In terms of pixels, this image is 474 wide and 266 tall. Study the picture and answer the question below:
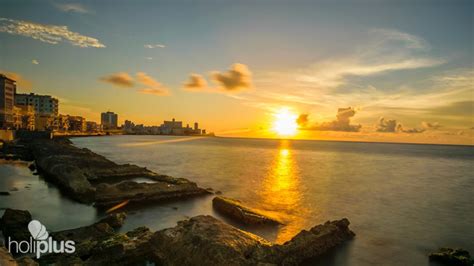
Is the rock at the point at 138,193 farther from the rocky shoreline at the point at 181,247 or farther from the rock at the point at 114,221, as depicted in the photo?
the rocky shoreline at the point at 181,247

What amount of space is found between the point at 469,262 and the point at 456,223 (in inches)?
530

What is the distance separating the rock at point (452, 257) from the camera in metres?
17.9

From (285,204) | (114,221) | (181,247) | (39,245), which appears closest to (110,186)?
(114,221)

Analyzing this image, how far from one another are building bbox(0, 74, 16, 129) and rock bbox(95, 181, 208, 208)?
115 meters

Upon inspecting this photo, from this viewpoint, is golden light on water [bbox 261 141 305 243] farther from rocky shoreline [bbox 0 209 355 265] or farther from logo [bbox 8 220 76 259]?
logo [bbox 8 220 76 259]

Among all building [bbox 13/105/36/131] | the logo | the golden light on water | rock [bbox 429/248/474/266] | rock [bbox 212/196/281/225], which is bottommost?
the golden light on water

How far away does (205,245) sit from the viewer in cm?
1288

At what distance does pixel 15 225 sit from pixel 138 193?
42.8 feet

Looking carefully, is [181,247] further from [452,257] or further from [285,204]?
[285,204]

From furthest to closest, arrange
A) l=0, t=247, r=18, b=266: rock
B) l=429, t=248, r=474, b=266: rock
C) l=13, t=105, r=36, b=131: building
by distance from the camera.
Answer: l=13, t=105, r=36, b=131: building, l=429, t=248, r=474, b=266: rock, l=0, t=247, r=18, b=266: rock

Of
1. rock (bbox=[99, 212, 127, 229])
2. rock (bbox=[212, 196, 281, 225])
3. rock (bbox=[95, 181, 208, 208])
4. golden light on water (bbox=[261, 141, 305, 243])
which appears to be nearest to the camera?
rock (bbox=[99, 212, 127, 229])

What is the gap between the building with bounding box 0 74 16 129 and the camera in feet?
391

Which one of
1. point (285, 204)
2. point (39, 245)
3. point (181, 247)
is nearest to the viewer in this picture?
point (181, 247)

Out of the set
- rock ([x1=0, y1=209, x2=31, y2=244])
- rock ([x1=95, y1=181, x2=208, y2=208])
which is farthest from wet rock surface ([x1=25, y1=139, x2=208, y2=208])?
rock ([x1=0, y1=209, x2=31, y2=244])
